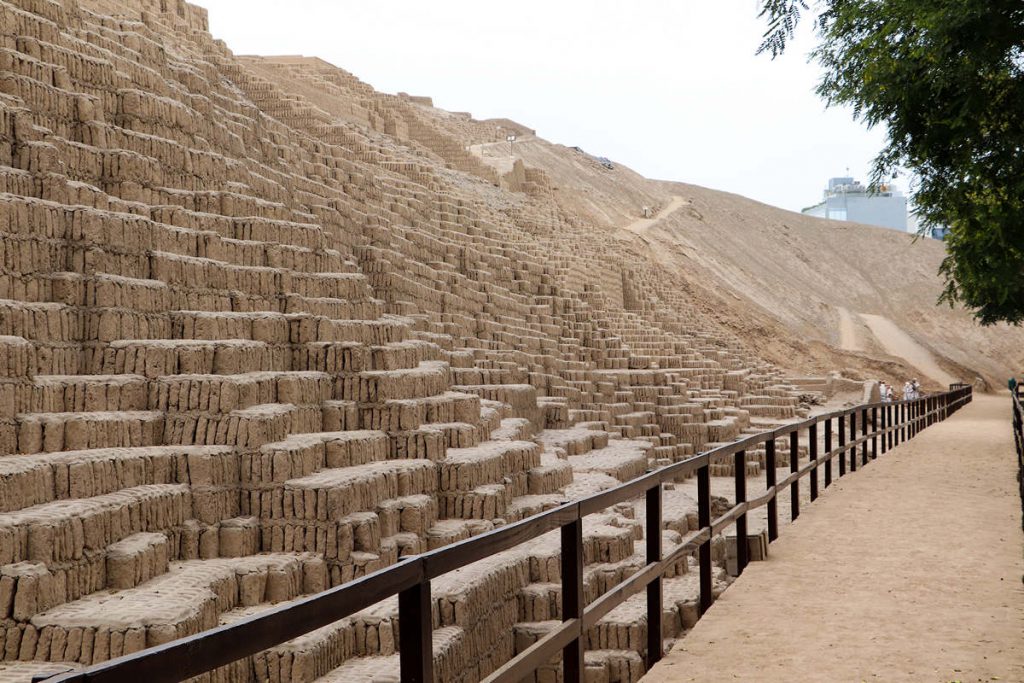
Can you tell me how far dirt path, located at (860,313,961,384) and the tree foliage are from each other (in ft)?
146

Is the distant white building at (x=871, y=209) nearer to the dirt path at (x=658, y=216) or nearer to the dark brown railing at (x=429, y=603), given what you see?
the dirt path at (x=658, y=216)

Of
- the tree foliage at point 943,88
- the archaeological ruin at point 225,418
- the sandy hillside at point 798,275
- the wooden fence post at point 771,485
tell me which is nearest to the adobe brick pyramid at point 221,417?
the archaeological ruin at point 225,418

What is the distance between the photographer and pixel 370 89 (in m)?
42.8

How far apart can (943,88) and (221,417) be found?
21.5ft

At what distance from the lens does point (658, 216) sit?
210 ft

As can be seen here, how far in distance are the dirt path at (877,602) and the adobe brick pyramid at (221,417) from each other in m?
1.40

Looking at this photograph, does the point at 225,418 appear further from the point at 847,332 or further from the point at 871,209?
the point at 871,209

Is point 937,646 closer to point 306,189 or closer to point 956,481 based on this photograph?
point 956,481

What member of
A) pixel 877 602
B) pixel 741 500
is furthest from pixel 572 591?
pixel 741 500

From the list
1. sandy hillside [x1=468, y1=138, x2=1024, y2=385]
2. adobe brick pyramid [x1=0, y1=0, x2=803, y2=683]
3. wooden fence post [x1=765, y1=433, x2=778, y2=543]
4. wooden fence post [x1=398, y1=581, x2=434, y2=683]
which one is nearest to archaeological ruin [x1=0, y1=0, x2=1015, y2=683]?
adobe brick pyramid [x1=0, y1=0, x2=803, y2=683]

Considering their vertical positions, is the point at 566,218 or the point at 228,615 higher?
the point at 566,218

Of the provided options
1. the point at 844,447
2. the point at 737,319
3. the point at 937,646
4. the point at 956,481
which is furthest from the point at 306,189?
the point at 737,319

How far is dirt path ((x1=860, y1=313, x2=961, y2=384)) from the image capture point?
53.1 meters

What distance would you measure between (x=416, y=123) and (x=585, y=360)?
23309mm
